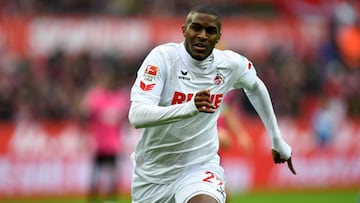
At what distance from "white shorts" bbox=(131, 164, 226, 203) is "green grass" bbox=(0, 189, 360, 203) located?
8.34m

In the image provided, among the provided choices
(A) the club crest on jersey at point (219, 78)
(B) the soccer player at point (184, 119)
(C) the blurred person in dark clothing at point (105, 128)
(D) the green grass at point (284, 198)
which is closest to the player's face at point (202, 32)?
(B) the soccer player at point (184, 119)

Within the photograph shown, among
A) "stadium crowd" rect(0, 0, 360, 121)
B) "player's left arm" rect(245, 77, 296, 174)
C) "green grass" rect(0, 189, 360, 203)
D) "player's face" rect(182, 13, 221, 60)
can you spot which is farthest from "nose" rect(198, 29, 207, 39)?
"stadium crowd" rect(0, 0, 360, 121)

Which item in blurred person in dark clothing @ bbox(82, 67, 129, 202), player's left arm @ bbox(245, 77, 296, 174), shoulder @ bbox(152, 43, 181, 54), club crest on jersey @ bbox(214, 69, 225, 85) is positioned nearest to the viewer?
shoulder @ bbox(152, 43, 181, 54)

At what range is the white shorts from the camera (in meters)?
7.29

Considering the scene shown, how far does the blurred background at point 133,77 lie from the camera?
1655 centimetres

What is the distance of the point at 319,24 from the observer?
81.6ft

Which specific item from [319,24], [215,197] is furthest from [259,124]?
[215,197]

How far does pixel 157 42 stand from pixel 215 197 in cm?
1424

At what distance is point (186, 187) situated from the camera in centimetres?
736

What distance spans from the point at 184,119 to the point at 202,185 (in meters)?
0.51

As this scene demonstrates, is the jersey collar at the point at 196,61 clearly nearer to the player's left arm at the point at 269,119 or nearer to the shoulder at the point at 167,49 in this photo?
the shoulder at the point at 167,49

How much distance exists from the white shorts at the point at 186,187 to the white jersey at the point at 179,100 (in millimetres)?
56

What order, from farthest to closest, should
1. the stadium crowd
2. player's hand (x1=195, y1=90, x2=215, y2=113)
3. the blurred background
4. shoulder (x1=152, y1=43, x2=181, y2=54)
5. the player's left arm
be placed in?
the stadium crowd → the blurred background → the player's left arm → shoulder (x1=152, y1=43, x2=181, y2=54) → player's hand (x1=195, y1=90, x2=215, y2=113)

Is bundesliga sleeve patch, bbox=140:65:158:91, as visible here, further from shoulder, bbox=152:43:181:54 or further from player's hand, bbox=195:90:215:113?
player's hand, bbox=195:90:215:113
